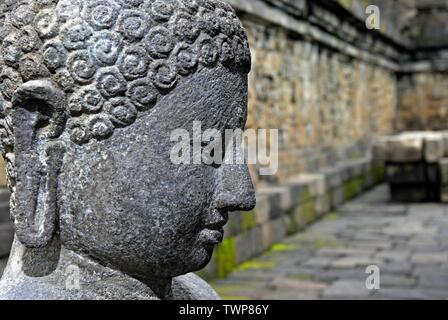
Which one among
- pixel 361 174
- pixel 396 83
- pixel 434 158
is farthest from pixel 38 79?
pixel 396 83

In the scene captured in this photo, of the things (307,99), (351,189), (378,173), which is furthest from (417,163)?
(378,173)

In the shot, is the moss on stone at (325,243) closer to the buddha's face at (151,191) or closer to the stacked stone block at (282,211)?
the stacked stone block at (282,211)

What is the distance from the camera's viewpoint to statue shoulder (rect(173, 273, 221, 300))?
2129 millimetres

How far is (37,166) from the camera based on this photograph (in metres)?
1.73

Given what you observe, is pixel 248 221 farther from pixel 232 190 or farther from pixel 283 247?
pixel 232 190

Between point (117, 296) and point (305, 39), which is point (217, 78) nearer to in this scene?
point (117, 296)

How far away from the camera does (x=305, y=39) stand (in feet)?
29.4

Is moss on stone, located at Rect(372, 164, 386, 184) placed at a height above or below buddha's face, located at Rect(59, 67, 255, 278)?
below

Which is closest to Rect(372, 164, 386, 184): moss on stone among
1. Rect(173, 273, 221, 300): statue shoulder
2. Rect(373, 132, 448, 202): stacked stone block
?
Rect(373, 132, 448, 202): stacked stone block

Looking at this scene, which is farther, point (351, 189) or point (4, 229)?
point (351, 189)

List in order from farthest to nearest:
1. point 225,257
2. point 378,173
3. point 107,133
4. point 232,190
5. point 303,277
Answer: point 378,173
point 225,257
point 303,277
point 232,190
point 107,133

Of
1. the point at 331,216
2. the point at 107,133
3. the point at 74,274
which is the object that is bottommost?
the point at 331,216

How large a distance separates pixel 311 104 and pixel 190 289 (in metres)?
7.35

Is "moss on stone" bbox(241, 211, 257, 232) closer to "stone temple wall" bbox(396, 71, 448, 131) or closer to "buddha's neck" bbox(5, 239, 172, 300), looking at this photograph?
"buddha's neck" bbox(5, 239, 172, 300)
